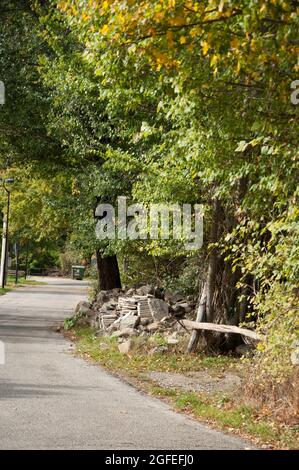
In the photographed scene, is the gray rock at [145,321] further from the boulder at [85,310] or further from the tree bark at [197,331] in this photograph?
the boulder at [85,310]

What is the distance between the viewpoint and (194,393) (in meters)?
12.2

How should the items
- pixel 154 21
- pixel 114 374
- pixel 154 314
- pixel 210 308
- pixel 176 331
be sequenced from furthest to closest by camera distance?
pixel 154 314, pixel 176 331, pixel 210 308, pixel 114 374, pixel 154 21

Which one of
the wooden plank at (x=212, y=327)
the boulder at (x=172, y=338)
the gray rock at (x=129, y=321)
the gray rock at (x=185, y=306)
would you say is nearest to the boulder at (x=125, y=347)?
the boulder at (x=172, y=338)

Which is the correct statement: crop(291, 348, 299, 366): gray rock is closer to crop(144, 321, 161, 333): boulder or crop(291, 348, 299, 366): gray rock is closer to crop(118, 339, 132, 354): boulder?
crop(118, 339, 132, 354): boulder

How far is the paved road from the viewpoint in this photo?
26.7ft

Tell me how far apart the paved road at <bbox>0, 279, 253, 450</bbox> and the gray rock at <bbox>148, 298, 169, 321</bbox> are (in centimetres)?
296

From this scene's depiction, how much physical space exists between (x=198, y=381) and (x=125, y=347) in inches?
138

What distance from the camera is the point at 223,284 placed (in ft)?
53.5

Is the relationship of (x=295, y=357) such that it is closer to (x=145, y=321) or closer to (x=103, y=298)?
(x=145, y=321)

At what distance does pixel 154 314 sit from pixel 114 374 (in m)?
5.18

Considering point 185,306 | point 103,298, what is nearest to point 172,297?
point 185,306

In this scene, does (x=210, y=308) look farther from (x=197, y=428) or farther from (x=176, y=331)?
(x=197, y=428)
